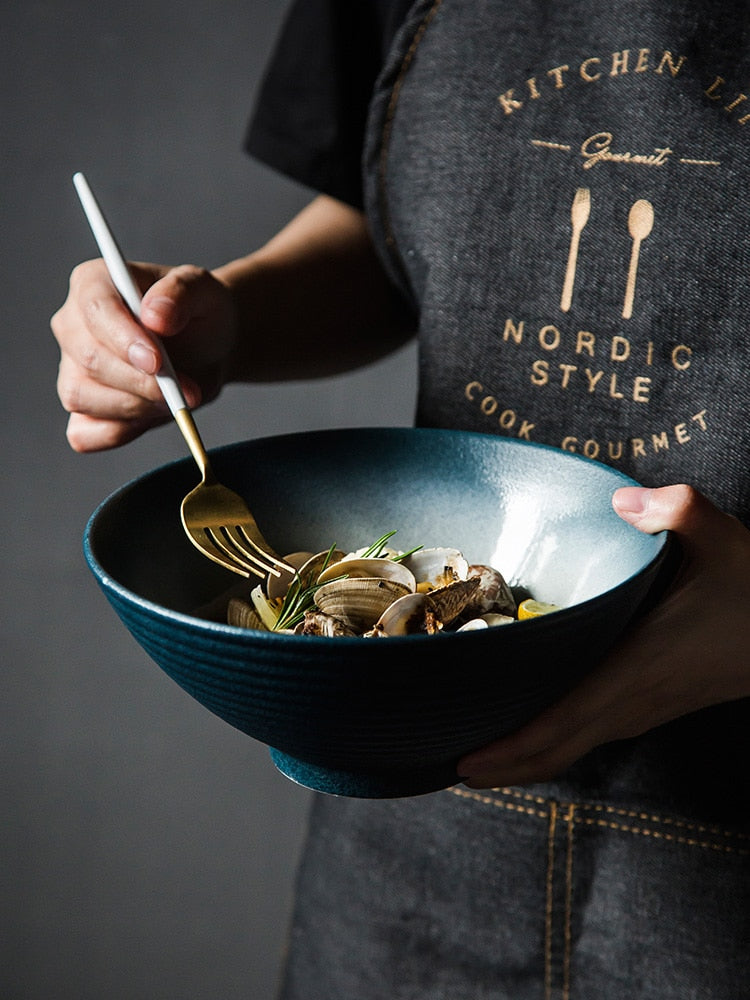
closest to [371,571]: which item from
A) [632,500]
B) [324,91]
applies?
[632,500]

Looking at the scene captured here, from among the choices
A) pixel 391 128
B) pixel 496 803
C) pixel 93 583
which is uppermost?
pixel 391 128

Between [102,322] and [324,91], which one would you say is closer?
[102,322]

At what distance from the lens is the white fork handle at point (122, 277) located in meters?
0.49

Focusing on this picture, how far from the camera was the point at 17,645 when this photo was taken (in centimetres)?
103

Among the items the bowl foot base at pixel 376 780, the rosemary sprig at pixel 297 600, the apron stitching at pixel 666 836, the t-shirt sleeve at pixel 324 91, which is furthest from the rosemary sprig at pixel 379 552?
the t-shirt sleeve at pixel 324 91

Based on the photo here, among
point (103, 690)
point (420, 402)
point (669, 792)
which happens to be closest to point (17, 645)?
point (103, 690)

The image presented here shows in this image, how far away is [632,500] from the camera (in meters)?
0.39

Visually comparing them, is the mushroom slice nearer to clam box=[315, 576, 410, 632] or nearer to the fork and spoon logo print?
clam box=[315, 576, 410, 632]

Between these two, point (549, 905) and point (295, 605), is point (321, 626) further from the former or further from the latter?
point (549, 905)

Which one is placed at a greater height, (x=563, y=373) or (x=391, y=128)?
(x=391, y=128)

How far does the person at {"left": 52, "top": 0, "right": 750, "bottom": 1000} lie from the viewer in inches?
19.6

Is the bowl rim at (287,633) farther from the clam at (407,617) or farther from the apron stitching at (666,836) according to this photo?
the apron stitching at (666,836)

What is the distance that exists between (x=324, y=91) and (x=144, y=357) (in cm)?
32

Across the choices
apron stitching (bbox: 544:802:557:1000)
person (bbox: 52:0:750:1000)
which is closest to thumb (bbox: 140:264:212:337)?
person (bbox: 52:0:750:1000)
